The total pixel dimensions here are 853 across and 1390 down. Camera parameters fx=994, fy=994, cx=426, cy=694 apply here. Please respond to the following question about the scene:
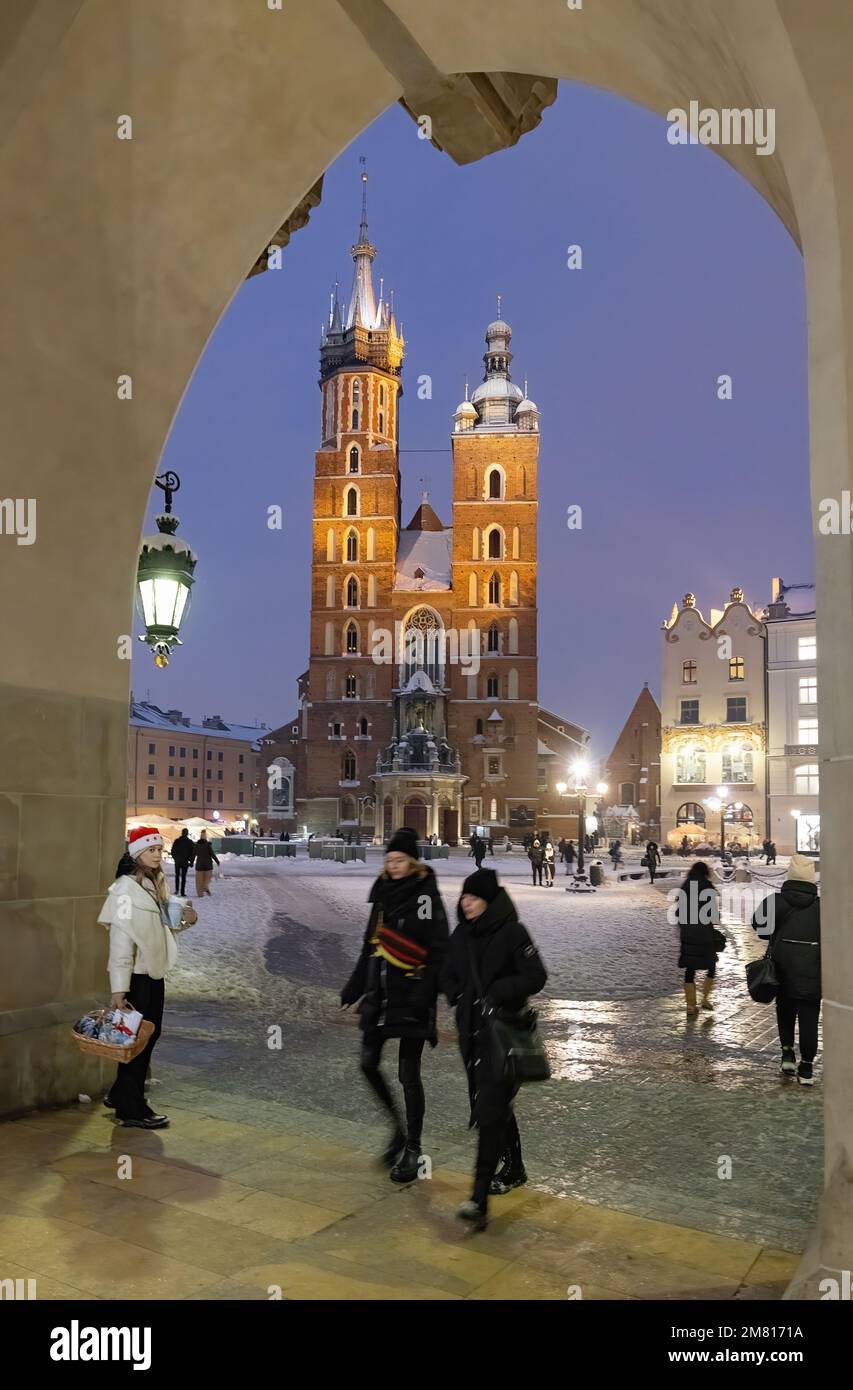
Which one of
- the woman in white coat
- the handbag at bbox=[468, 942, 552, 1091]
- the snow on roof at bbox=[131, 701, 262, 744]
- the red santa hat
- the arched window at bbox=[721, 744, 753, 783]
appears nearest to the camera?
the handbag at bbox=[468, 942, 552, 1091]

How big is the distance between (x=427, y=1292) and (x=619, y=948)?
12216 millimetres

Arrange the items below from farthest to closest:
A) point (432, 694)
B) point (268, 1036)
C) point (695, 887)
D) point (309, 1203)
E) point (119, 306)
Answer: point (432, 694) → point (695, 887) → point (268, 1036) → point (119, 306) → point (309, 1203)

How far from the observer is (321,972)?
12.4 metres

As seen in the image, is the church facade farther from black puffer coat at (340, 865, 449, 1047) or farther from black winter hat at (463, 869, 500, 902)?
black winter hat at (463, 869, 500, 902)

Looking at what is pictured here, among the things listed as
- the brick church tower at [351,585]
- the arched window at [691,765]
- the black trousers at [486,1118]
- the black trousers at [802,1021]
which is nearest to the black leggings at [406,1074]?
the black trousers at [486,1118]

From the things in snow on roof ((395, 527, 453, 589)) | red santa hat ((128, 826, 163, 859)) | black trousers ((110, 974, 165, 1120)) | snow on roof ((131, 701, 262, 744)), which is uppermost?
snow on roof ((395, 527, 453, 589))

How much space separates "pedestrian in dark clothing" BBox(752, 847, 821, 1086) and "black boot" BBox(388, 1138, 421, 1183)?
138 inches

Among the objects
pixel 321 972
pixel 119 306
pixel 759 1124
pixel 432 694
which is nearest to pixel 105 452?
pixel 119 306

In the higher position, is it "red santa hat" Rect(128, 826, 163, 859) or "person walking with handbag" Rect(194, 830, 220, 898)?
"red santa hat" Rect(128, 826, 163, 859)

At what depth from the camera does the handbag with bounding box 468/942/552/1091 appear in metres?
4.49

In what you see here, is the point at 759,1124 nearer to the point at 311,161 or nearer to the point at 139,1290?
the point at 139,1290

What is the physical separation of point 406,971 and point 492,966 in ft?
2.10

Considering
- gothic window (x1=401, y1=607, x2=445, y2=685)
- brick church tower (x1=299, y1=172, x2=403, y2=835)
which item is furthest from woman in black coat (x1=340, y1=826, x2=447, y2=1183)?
gothic window (x1=401, y1=607, x2=445, y2=685)

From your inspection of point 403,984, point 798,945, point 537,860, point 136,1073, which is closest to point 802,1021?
point 798,945
